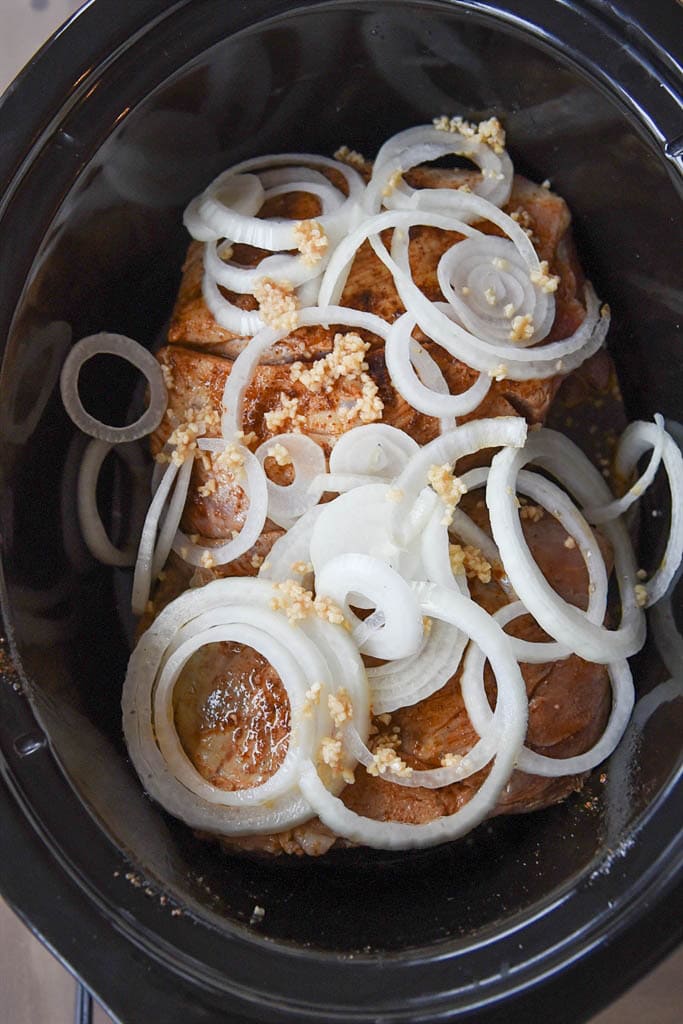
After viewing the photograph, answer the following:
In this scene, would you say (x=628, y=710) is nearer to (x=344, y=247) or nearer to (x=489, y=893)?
(x=489, y=893)

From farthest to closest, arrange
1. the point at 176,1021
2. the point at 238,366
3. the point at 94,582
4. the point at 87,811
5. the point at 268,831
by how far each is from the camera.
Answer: the point at 94,582
the point at 238,366
the point at 268,831
the point at 87,811
the point at 176,1021

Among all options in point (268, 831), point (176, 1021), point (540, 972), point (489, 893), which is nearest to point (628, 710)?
point (489, 893)

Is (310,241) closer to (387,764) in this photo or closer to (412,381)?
(412,381)

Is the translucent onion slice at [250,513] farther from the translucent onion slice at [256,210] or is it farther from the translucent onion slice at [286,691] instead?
the translucent onion slice at [256,210]

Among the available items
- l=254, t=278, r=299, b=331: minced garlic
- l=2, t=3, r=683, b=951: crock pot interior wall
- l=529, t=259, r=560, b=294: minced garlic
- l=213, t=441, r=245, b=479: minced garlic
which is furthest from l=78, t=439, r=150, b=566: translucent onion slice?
l=529, t=259, r=560, b=294: minced garlic

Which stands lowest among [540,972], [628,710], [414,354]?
[540,972]

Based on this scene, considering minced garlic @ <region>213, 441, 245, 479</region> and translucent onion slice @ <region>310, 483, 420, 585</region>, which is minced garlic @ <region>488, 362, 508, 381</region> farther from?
minced garlic @ <region>213, 441, 245, 479</region>

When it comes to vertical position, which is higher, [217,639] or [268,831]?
[217,639]

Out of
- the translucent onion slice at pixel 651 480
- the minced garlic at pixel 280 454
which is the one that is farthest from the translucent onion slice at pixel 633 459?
the minced garlic at pixel 280 454
